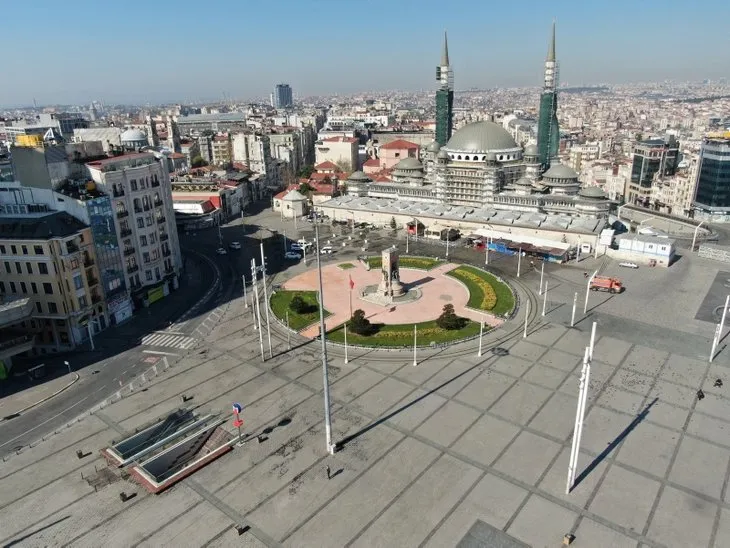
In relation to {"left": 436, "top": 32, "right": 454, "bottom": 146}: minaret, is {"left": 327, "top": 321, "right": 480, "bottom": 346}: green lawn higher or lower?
lower

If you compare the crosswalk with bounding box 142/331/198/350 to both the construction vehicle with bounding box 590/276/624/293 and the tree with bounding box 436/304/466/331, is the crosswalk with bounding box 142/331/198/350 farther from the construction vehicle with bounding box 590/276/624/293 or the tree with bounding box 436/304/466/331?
the construction vehicle with bounding box 590/276/624/293

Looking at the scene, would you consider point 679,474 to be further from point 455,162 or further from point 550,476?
point 455,162

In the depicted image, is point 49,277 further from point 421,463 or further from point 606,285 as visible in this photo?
point 606,285

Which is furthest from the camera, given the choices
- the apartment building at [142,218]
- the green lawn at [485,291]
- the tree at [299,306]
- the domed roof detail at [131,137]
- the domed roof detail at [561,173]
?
the domed roof detail at [561,173]

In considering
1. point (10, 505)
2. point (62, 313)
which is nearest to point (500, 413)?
point (10, 505)

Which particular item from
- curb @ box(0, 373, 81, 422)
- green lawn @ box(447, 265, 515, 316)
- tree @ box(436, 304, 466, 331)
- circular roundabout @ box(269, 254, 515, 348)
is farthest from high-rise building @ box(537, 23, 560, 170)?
curb @ box(0, 373, 81, 422)

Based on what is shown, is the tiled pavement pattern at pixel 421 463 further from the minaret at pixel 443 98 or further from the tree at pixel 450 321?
the minaret at pixel 443 98

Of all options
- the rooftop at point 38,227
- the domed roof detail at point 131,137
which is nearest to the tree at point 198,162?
the domed roof detail at point 131,137
